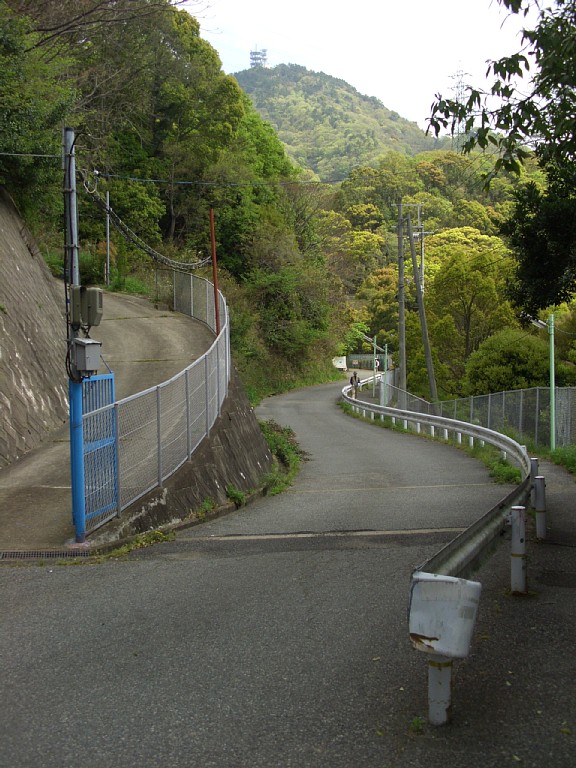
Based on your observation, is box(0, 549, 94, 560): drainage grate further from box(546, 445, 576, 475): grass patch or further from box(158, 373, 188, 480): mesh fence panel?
box(546, 445, 576, 475): grass patch

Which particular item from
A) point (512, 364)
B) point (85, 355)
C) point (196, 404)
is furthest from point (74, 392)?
point (512, 364)

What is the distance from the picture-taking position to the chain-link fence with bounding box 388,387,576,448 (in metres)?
24.6

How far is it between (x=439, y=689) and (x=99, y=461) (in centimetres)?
687

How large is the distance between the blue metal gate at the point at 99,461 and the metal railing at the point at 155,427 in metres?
0.01

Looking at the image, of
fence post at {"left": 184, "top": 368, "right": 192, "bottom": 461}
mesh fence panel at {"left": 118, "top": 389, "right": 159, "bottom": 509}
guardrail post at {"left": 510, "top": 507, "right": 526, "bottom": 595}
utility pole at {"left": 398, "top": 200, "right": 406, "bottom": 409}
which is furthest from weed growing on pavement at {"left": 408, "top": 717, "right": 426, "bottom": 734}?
utility pole at {"left": 398, "top": 200, "right": 406, "bottom": 409}

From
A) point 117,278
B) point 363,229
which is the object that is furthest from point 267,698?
point 363,229

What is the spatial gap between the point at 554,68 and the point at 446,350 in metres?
46.0

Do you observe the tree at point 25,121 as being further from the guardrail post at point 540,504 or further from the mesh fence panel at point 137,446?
Result: the guardrail post at point 540,504

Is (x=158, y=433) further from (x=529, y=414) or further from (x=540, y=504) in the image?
(x=529, y=414)

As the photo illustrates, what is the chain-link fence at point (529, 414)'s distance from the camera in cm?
2461

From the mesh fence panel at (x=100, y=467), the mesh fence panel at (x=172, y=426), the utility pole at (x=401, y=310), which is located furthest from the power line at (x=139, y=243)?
the mesh fence panel at (x=100, y=467)

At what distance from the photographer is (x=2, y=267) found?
18.3 meters

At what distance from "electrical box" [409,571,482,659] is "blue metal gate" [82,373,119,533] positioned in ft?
21.3

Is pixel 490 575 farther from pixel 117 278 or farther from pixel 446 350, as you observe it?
pixel 446 350
